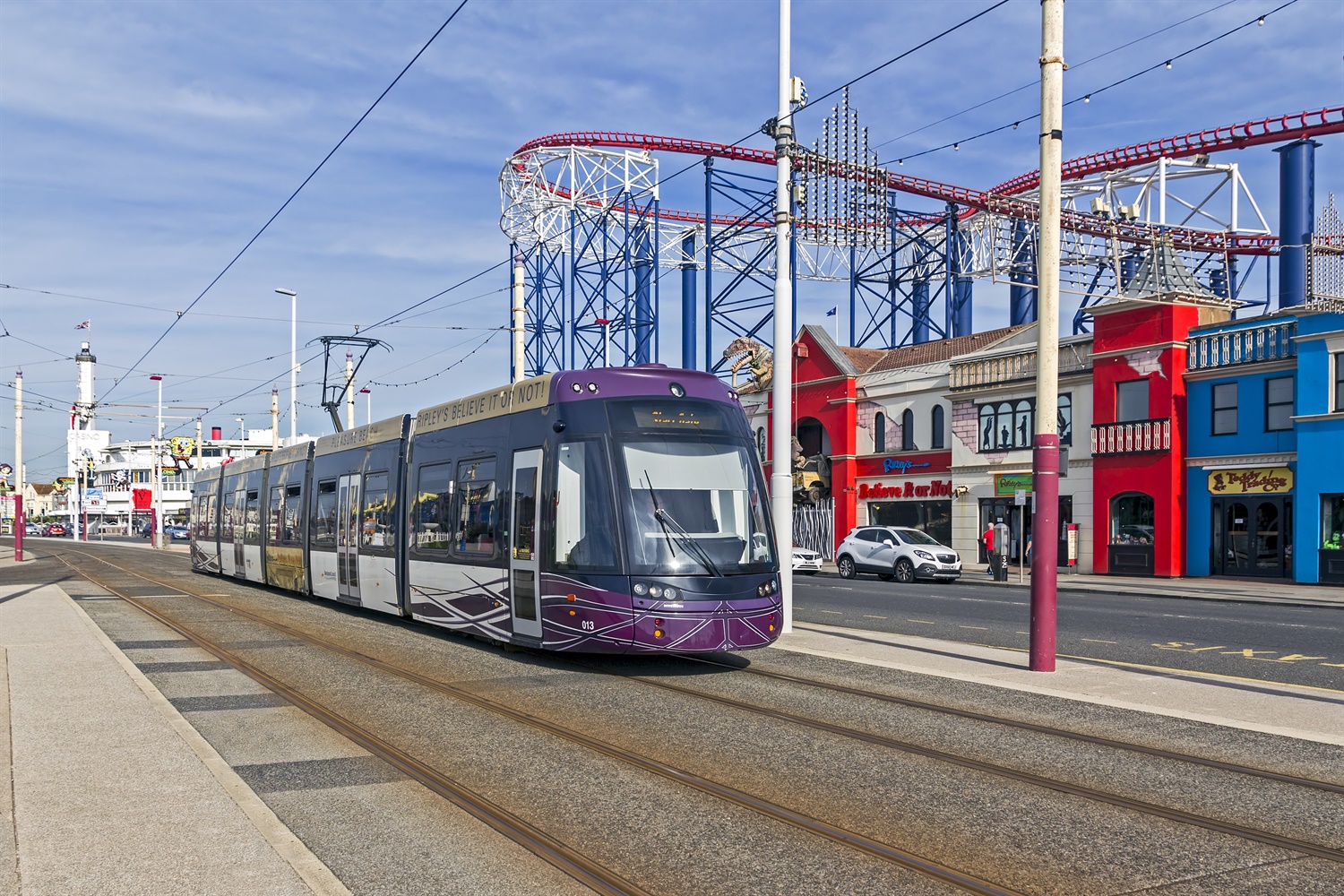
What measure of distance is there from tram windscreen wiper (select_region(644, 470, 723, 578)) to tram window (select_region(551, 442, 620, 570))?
0.47 metres

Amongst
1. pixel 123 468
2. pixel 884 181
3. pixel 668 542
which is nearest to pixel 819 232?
pixel 884 181

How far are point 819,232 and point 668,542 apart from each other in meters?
44.2

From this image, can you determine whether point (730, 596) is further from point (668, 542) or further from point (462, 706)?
point (462, 706)

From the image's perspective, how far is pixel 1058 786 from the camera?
722 cm

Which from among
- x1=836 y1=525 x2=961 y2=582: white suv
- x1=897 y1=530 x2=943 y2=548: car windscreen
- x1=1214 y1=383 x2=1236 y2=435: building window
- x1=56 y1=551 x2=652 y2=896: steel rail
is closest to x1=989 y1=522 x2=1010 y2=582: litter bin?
x1=836 y1=525 x2=961 y2=582: white suv

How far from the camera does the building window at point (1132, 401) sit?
1417 inches

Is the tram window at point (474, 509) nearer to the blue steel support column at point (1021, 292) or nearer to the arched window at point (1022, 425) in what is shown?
the arched window at point (1022, 425)

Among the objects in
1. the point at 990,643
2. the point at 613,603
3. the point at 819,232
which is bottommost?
the point at 990,643

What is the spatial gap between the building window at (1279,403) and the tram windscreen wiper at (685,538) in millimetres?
26947

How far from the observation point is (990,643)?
51.5 feet

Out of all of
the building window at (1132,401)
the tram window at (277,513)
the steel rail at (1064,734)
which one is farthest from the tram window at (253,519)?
the building window at (1132,401)

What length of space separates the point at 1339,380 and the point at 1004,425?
37.3 ft

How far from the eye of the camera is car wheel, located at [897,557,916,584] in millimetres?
33281

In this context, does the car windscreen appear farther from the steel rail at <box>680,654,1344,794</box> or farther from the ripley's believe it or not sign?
the steel rail at <box>680,654,1344,794</box>
